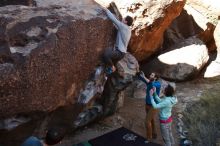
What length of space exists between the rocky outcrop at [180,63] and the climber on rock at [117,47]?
2.93 m

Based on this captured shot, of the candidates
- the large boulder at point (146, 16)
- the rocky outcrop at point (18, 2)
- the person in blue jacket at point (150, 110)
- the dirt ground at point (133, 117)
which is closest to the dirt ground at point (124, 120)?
the dirt ground at point (133, 117)

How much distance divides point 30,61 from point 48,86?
1.86 feet

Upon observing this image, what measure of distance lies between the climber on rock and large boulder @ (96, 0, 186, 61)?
4.58 feet

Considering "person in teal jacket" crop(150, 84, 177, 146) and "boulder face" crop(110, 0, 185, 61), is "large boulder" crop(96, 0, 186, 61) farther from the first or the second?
"person in teal jacket" crop(150, 84, 177, 146)

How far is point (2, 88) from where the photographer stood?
6.18 meters

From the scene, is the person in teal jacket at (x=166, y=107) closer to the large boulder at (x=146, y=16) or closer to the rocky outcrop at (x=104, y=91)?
the rocky outcrop at (x=104, y=91)

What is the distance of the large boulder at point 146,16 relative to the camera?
32.0ft

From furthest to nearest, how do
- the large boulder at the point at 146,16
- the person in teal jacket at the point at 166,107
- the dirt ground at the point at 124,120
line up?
the large boulder at the point at 146,16, the person in teal jacket at the point at 166,107, the dirt ground at the point at 124,120

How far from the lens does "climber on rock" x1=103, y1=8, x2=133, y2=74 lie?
7.86m

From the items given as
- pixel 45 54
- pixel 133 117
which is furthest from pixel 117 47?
pixel 45 54

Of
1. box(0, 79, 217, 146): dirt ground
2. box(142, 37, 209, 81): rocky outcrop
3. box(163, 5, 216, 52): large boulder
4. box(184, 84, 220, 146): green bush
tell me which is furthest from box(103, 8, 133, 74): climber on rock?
box(163, 5, 216, 52): large boulder

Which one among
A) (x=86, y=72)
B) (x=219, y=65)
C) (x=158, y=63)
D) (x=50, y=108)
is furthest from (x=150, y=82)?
(x=219, y=65)

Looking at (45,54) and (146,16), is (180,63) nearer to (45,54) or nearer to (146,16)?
(146,16)

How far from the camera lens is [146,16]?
9961 mm
